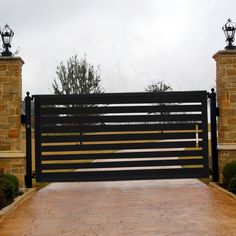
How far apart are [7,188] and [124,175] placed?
4.00 m

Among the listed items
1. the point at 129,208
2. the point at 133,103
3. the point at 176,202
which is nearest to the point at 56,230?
the point at 129,208

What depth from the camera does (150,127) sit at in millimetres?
13422

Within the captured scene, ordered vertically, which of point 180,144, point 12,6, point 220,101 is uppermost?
point 12,6

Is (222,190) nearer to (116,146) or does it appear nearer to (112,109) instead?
(116,146)

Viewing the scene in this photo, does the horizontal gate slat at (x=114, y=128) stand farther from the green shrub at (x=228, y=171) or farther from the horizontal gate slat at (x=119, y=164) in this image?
the green shrub at (x=228, y=171)

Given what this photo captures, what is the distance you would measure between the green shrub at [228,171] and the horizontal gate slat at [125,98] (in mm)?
2217

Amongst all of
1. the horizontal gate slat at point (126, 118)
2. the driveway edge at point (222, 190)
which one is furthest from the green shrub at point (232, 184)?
the horizontal gate slat at point (126, 118)

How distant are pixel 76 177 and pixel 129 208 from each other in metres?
4.12

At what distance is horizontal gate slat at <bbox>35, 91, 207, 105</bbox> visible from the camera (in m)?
13.2

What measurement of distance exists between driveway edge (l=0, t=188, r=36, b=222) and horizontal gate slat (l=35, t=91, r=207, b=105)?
2520mm

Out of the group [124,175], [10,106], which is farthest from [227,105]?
[10,106]

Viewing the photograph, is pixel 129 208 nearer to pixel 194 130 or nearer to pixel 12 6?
pixel 194 130

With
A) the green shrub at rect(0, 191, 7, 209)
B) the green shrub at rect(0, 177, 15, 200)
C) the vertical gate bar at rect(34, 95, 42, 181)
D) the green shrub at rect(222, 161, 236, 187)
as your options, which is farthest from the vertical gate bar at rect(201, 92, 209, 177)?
the green shrub at rect(0, 191, 7, 209)

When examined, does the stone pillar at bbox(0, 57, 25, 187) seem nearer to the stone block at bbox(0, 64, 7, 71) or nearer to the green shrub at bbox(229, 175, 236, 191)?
the stone block at bbox(0, 64, 7, 71)
